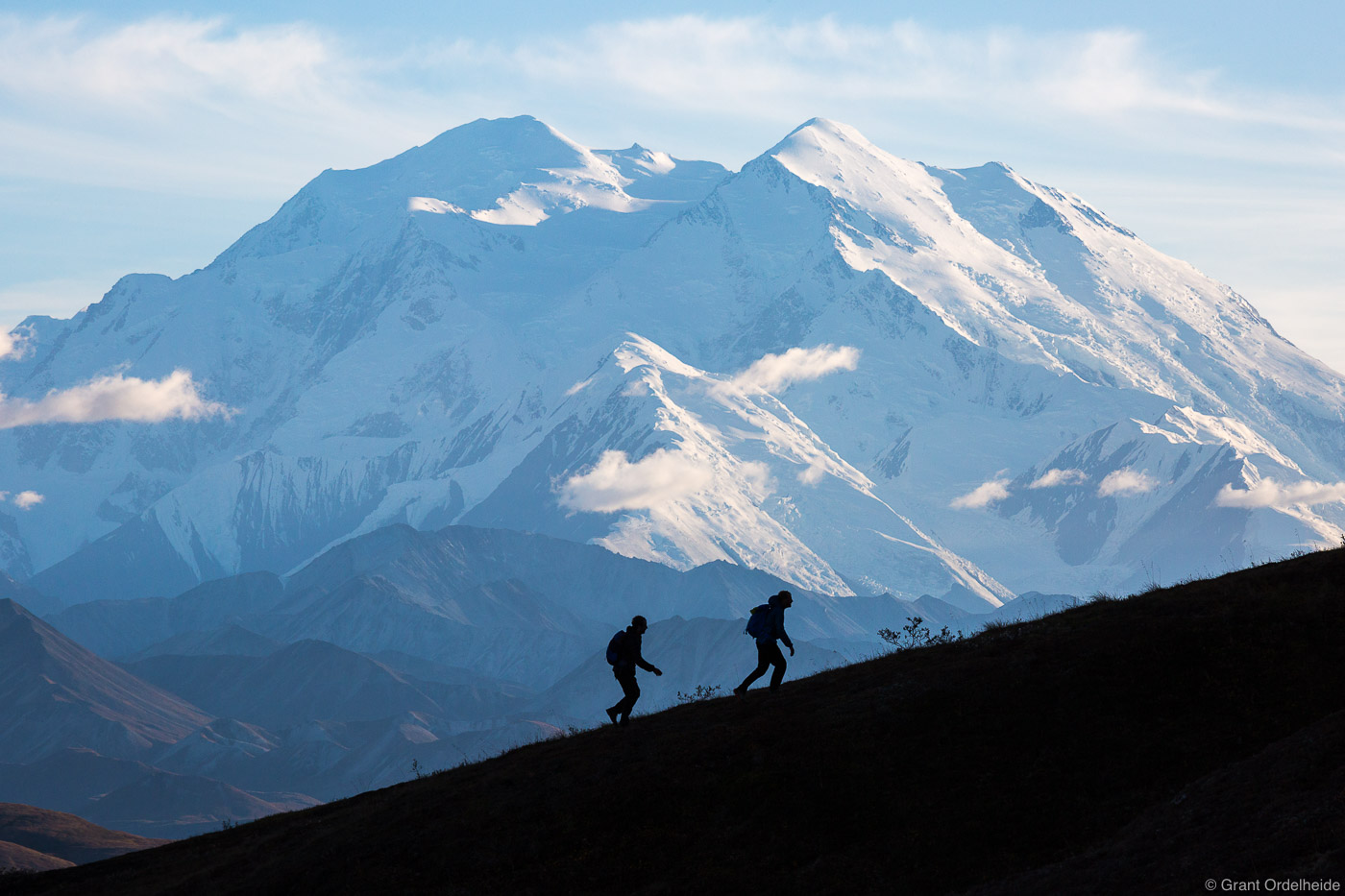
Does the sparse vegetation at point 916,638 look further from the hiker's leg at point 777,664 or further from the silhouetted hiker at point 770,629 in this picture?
the silhouetted hiker at point 770,629

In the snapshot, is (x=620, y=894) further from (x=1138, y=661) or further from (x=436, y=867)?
(x=1138, y=661)

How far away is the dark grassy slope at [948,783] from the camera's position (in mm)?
25422

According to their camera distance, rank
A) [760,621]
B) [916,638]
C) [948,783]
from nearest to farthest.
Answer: [948,783] < [760,621] < [916,638]

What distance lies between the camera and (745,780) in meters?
30.5

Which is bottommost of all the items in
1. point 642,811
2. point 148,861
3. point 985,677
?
point 148,861

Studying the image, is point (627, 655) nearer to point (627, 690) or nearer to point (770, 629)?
point (627, 690)

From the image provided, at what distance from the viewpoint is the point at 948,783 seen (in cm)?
2864

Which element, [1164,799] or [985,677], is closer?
[1164,799]

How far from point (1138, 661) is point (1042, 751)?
4.05 meters

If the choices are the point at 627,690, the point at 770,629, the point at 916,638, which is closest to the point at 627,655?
the point at 627,690

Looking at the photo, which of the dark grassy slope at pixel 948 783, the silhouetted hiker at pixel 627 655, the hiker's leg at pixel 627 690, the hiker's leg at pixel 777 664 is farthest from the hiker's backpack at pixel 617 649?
the hiker's leg at pixel 777 664

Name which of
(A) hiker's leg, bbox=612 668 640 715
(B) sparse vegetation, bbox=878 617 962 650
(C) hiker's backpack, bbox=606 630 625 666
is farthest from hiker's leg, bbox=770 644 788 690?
(B) sparse vegetation, bbox=878 617 962 650

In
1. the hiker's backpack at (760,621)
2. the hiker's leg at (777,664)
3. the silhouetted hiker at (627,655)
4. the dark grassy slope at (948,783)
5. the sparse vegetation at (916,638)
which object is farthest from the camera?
the sparse vegetation at (916,638)

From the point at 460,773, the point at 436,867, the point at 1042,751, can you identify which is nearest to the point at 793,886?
the point at 1042,751
